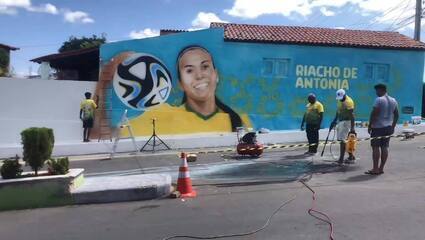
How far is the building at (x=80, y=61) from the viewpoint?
21.7 m

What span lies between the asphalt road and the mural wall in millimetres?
11407

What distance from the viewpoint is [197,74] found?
21625 mm

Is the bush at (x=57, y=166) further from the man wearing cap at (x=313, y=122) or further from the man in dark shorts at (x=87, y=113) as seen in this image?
the man in dark shorts at (x=87, y=113)

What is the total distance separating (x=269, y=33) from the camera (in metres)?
24.1

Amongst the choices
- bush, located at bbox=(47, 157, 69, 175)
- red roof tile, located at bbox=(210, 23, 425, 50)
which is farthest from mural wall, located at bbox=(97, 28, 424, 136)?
bush, located at bbox=(47, 157, 69, 175)

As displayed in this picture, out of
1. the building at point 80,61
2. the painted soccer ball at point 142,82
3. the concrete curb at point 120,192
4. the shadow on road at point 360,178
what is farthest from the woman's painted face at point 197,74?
the concrete curb at point 120,192

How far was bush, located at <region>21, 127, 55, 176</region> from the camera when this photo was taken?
8125mm

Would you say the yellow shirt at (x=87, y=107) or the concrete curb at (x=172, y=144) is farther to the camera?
the yellow shirt at (x=87, y=107)

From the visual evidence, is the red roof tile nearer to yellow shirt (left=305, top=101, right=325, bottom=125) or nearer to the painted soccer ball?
the painted soccer ball

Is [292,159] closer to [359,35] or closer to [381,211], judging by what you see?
[381,211]

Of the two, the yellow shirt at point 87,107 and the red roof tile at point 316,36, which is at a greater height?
the red roof tile at point 316,36

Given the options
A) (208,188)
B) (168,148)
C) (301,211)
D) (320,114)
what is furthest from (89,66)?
(301,211)

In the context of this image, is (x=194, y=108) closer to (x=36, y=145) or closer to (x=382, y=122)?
(x=382, y=122)

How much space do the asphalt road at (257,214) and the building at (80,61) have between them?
525 inches
